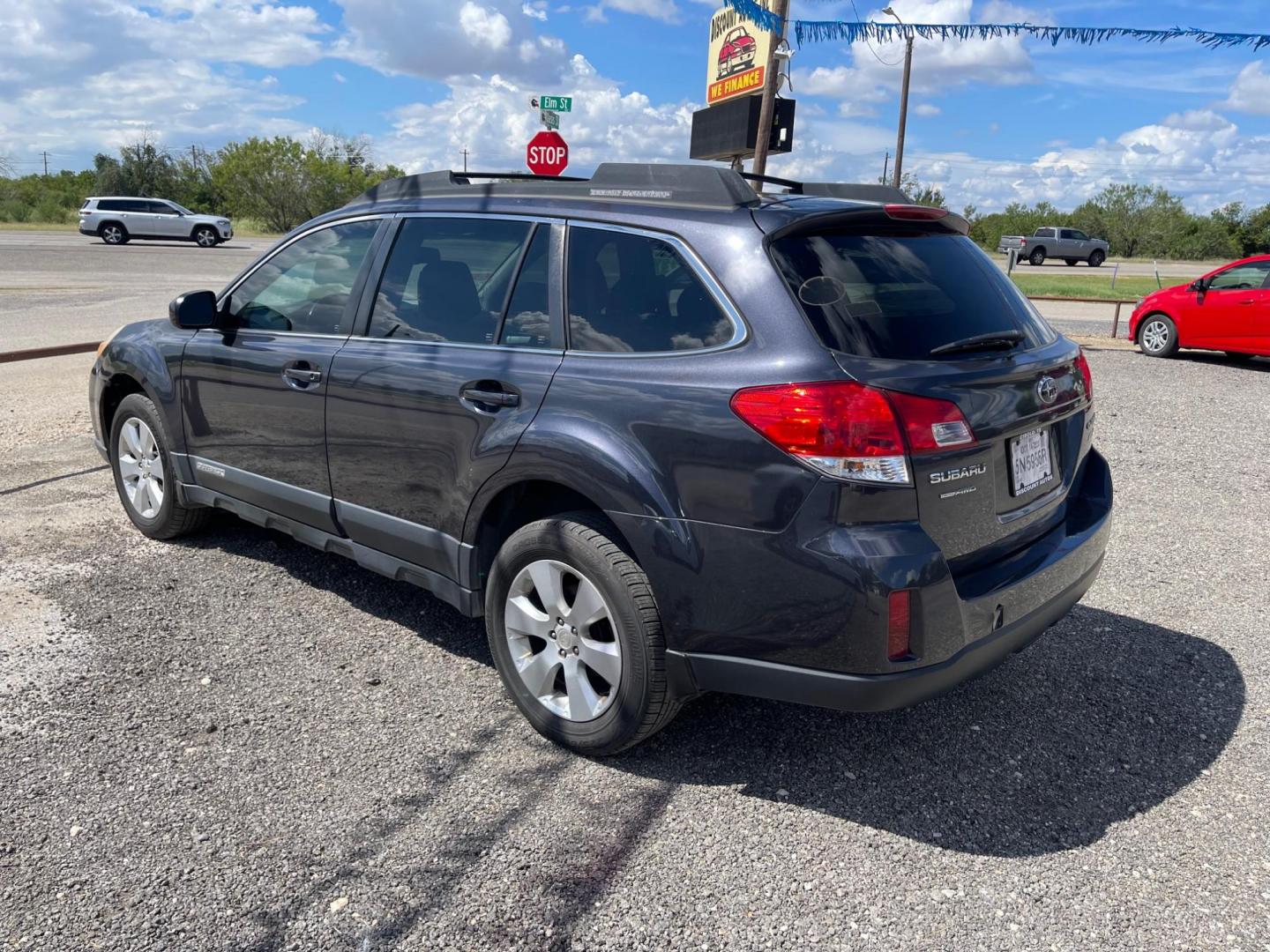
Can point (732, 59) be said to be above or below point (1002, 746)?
above

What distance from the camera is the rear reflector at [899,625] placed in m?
2.73

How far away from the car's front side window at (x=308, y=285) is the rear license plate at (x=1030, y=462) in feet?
8.55

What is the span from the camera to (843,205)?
3311 millimetres

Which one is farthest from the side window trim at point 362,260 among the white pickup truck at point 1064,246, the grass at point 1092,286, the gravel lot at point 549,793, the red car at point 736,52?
the white pickup truck at point 1064,246

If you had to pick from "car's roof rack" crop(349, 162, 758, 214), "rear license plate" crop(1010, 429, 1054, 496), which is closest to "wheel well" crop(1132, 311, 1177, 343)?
"rear license plate" crop(1010, 429, 1054, 496)

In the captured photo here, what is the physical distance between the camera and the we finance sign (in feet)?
59.0

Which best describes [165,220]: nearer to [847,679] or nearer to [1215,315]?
[1215,315]

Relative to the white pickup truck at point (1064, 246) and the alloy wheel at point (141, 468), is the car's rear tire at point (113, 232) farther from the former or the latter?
the white pickup truck at point (1064, 246)

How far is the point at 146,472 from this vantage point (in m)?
5.32

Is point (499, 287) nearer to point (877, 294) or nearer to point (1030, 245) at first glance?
point (877, 294)

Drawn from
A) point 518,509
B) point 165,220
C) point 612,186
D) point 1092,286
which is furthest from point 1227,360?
point 165,220

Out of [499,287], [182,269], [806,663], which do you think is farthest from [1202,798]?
[182,269]

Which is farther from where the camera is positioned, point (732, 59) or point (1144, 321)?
point (732, 59)

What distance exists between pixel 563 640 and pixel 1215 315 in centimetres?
1320
